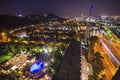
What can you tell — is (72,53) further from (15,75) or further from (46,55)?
(15,75)

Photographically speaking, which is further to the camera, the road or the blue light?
the blue light

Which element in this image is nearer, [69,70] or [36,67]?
[69,70]

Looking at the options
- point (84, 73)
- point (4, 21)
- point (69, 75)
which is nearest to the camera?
point (69, 75)

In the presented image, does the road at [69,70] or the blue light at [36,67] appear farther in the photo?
the blue light at [36,67]

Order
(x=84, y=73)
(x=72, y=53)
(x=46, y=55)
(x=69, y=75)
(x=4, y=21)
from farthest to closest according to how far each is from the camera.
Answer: (x=4, y=21) < (x=46, y=55) < (x=72, y=53) < (x=84, y=73) < (x=69, y=75)

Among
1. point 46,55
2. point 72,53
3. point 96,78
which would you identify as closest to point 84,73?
point 96,78

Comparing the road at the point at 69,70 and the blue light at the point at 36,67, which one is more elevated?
the road at the point at 69,70

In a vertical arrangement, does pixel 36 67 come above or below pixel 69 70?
below

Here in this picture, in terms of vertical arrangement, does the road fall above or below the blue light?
above
